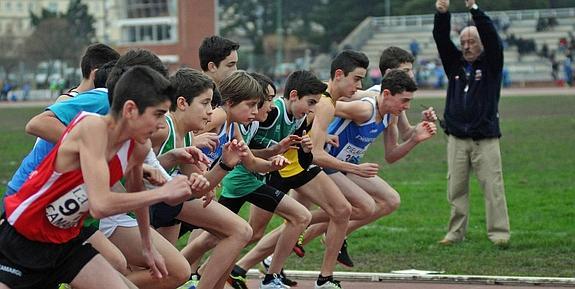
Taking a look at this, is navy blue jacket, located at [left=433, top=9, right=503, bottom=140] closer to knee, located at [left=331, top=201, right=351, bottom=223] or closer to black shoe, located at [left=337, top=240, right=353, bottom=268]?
black shoe, located at [left=337, top=240, right=353, bottom=268]

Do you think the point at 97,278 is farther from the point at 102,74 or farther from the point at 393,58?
the point at 393,58

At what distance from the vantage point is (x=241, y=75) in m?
7.89

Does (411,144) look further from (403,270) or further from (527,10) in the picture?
(527,10)

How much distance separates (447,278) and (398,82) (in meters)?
1.70

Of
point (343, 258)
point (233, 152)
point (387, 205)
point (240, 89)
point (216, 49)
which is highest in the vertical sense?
point (216, 49)

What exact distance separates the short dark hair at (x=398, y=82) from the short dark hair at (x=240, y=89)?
1.69 m

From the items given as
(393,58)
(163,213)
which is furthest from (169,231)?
(393,58)

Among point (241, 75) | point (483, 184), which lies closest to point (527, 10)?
→ point (483, 184)

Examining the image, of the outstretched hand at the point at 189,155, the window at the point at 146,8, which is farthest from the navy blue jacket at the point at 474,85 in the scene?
the window at the point at 146,8

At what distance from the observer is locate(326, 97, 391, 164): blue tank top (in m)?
9.50

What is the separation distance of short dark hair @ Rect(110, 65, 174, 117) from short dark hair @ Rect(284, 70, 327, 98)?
10.2ft

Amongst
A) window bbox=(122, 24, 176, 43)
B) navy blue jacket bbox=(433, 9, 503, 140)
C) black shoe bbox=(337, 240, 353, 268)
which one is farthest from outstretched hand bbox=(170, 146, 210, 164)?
window bbox=(122, 24, 176, 43)

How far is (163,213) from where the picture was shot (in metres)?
7.55

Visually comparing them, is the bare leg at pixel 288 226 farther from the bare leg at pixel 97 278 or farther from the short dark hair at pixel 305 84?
the bare leg at pixel 97 278
